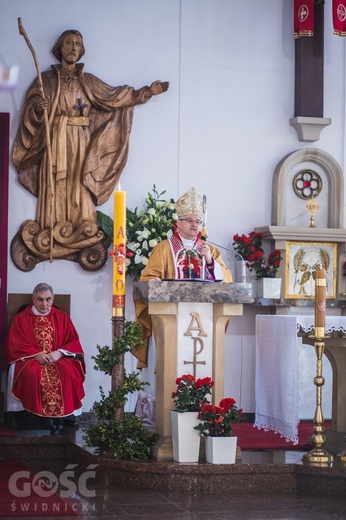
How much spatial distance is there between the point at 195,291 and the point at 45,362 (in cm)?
209

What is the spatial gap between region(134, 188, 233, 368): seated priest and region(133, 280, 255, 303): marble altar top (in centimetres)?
54

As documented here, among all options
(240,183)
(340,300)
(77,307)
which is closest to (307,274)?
(340,300)

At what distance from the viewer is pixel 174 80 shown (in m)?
9.03

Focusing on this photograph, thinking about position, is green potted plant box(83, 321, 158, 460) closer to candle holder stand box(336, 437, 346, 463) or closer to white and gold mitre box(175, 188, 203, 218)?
white and gold mitre box(175, 188, 203, 218)

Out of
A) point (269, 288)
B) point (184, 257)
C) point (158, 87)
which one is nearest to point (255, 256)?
point (269, 288)

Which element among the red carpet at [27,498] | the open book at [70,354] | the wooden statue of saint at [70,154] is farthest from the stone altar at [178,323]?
the wooden statue of saint at [70,154]

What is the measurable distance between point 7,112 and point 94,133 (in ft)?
2.72

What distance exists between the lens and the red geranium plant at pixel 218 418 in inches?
229

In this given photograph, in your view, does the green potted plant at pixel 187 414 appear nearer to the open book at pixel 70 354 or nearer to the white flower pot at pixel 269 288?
the open book at pixel 70 354

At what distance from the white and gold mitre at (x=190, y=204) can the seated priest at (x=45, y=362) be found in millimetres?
1770

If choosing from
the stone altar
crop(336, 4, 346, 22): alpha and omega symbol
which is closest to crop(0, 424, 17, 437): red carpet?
the stone altar

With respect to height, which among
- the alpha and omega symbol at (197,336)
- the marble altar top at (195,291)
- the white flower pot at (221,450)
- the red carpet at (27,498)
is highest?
the marble altar top at (195,291)

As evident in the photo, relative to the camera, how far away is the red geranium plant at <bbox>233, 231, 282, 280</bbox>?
8.91 metres

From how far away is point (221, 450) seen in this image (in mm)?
5922
